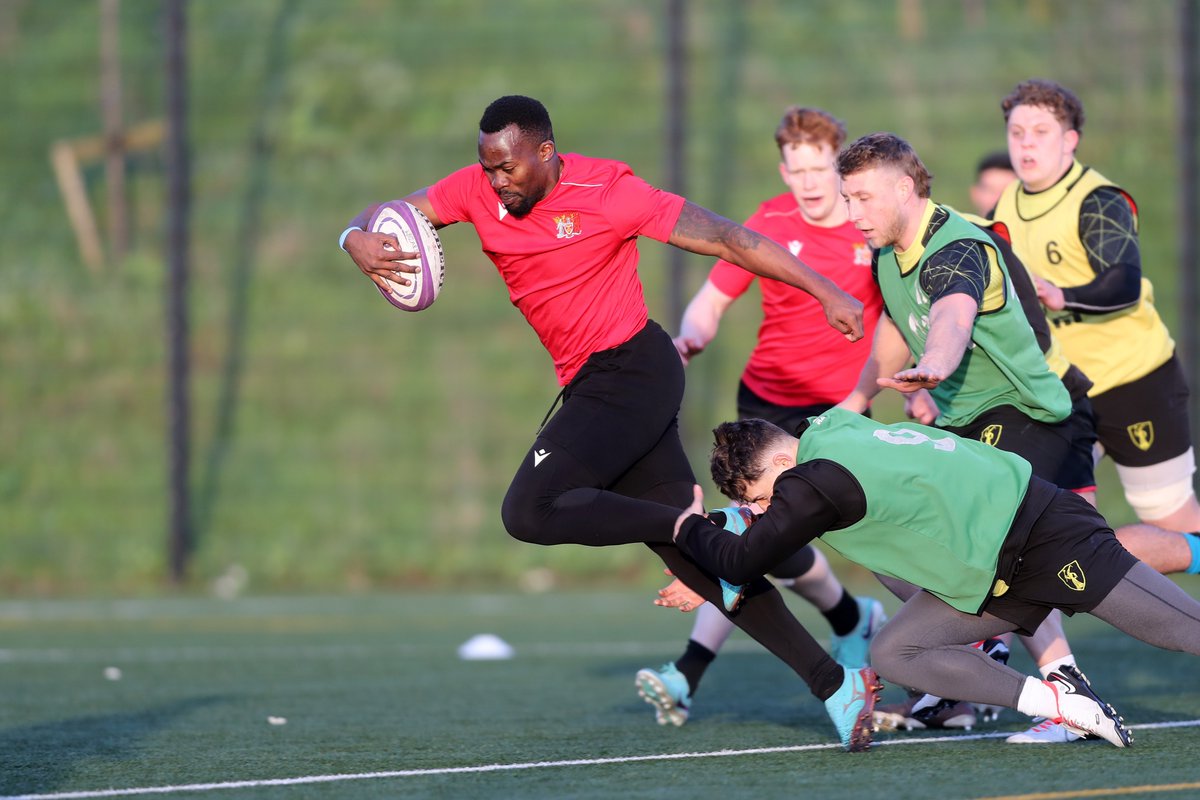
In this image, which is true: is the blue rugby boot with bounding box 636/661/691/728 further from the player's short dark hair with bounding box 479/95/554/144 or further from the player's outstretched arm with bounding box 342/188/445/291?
the player's short dark hair with bounding box 479/95/554/144

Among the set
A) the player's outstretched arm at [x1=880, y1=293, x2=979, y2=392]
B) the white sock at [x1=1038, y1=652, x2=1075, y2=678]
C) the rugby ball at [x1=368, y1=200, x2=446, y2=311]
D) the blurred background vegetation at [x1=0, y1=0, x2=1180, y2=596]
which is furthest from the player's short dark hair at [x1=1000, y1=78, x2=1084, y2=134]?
the blurred background vegetation at [x1=0, y1=0, x2=1180, y2=596]

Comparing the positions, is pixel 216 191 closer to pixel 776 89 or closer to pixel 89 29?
pixel 89 29

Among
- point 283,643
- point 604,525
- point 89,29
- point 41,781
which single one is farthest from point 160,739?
point 89,29

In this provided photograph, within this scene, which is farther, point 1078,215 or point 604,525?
point 1078,215

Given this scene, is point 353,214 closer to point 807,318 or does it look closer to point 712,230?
point 807,318

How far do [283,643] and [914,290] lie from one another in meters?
4.88

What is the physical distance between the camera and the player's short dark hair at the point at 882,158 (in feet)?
14.7

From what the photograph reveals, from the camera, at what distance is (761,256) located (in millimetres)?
4477

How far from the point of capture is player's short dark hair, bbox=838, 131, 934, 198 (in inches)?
176

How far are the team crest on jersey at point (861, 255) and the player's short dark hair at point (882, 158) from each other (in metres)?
1.17

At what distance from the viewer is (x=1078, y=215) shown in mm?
5281

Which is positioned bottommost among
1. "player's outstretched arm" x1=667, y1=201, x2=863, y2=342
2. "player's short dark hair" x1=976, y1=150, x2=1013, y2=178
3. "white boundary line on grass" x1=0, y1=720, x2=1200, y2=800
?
"white boundary line on grass" x1=0, y1=720, x2=1200, y2=800

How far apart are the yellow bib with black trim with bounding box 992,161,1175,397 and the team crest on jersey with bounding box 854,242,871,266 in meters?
0.51

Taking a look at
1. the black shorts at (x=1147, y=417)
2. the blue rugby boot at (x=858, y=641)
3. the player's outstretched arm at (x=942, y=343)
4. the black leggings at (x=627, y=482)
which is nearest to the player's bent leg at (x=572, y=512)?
the black leggings at (x=627, y=482)
